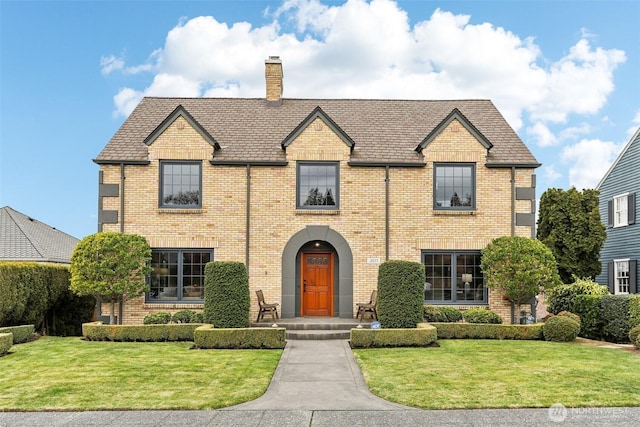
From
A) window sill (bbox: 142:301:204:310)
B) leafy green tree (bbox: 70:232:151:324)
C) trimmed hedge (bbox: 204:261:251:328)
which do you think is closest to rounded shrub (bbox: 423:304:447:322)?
trimmed hedge (bbox: 204:261:251:328)

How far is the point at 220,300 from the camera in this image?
608 inches

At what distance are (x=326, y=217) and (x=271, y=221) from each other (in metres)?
1.93

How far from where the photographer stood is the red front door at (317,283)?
19500mm

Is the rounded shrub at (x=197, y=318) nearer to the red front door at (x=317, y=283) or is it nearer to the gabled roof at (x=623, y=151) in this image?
the red front door at (x=317, y=283)

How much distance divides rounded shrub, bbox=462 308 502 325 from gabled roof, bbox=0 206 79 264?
57.3 ft

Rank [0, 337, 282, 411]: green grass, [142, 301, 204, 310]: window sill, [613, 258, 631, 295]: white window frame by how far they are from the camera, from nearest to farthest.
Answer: [0, 337, 282, 411]: green grass < [142, 301, 204, 310]: window sill < [613, 258, 631, 295]: white window frame

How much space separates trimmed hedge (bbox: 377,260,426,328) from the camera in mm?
15305

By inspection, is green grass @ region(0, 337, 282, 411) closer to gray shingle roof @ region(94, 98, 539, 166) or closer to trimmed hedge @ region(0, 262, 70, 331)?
trimmed hedge @ region(0, 262, 70, 331)

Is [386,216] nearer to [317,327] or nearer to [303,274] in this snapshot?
[303,274]

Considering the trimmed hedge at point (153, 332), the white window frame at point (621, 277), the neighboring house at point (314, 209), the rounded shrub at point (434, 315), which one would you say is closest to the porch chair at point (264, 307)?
the neighboring house at point (314, 209)

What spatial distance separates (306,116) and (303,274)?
6387 mm

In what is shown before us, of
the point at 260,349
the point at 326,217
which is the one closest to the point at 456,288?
the point at 326,217

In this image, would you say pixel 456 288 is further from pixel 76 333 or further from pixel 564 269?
pixel 76 333

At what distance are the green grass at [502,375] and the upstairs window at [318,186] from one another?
659 centimetres
